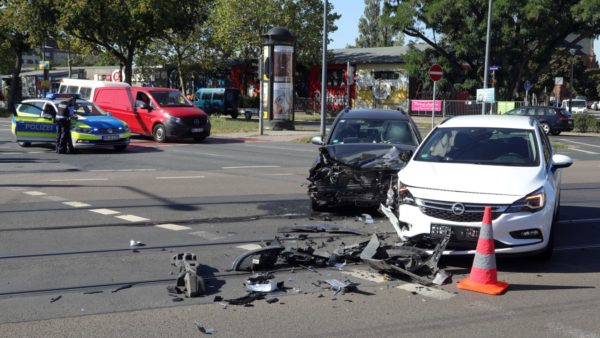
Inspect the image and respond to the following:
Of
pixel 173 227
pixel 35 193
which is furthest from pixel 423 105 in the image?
pixel 173 227

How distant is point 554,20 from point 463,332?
3819cm

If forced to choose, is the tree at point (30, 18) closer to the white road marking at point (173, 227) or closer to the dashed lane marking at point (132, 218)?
the dashed lane marking at point (132, 218)

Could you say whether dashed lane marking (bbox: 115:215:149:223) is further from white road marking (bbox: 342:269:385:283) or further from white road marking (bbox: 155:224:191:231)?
white road marking (bbox: 342:269:385:283)

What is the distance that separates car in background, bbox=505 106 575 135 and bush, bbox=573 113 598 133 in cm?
304

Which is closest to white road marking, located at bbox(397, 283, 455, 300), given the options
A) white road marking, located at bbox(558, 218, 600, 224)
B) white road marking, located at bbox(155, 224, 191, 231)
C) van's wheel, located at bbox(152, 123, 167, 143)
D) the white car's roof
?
the white car's roof

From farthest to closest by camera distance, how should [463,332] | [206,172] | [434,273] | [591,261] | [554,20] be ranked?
[554,20], [206,172], [591,261], [434,273], [463,332]

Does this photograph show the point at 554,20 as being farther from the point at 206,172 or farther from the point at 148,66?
the point at 148,66

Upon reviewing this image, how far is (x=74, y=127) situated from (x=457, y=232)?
1540 centimetres

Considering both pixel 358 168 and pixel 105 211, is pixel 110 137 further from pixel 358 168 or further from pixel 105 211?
pixel 358 168

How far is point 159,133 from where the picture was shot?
24047 millimetres

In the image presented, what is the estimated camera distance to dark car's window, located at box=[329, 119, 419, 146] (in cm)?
1071

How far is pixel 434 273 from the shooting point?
253 inches

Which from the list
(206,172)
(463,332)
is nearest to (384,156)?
(463,332)

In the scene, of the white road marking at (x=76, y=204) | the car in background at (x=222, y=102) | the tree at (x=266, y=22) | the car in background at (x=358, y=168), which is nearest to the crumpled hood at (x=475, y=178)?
the car in background at (x=358, y=168)
